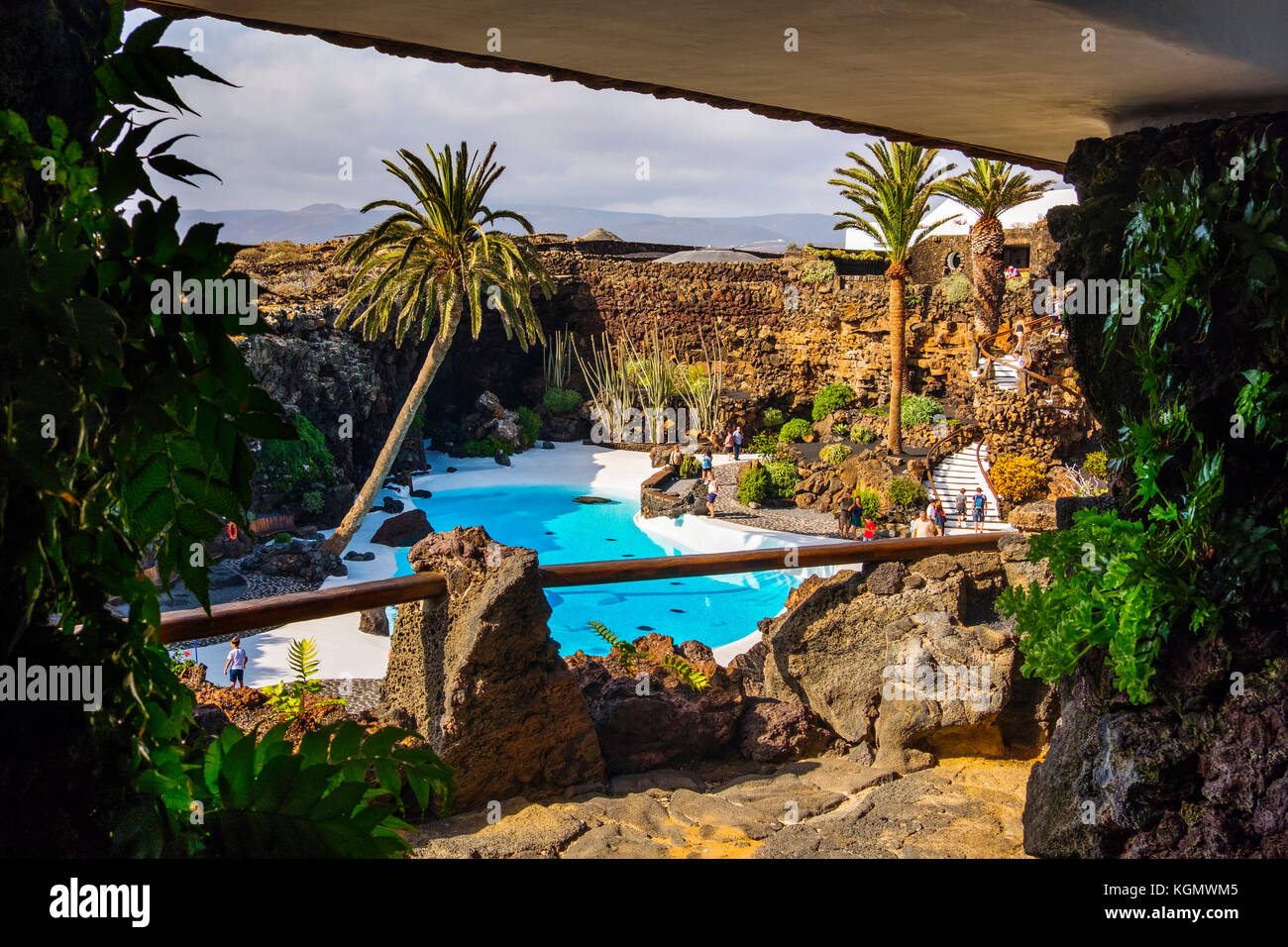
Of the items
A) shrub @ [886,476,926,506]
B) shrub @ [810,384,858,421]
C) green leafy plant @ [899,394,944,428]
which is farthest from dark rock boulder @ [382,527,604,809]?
shrub @ [810,384,858,421]

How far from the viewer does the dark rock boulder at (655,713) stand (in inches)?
148

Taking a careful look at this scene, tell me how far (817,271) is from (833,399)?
388 cm

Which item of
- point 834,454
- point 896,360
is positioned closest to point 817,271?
point 896,360

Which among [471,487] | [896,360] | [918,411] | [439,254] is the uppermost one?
[439,254]

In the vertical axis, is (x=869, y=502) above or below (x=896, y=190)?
below

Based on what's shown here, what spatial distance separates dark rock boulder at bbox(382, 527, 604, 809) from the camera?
340cm

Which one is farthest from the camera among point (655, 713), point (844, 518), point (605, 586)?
point (844, 518)

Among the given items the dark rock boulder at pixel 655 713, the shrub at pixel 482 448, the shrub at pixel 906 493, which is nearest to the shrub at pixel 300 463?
the shrub at pixel 482 448

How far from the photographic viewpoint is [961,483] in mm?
18656

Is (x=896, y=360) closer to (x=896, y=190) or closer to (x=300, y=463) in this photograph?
(x=896, y=190)

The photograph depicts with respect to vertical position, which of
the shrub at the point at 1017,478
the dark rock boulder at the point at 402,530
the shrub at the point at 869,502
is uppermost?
the shrub at the point at 1017,478

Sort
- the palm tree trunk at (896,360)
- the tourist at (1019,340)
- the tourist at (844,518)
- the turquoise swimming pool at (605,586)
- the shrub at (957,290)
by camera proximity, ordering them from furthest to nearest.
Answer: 1. the shrub at (957,290)
2. the palm tree trunk at (896,360)
3. the tourist at (1019,340)
4. the tourist at (844,518)
5. the turquoise swimming pool at (605,586)

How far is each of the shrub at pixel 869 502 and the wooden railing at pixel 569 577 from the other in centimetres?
1301

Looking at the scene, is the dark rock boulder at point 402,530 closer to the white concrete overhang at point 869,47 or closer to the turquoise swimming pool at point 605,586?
the turquoise swimming pool at point 605,586
